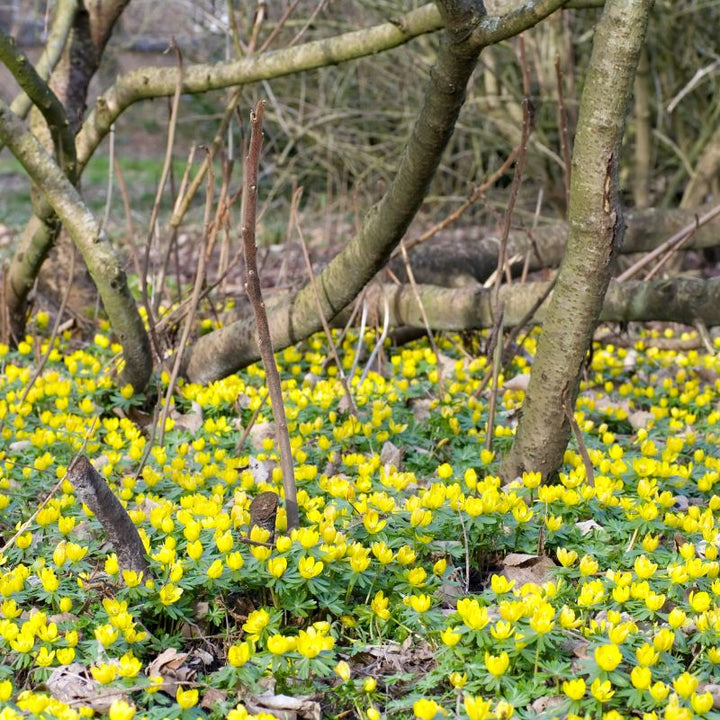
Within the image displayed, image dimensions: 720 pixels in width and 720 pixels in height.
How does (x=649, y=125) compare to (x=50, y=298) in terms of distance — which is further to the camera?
(x=649, y=125)

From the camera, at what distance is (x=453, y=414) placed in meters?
3.46

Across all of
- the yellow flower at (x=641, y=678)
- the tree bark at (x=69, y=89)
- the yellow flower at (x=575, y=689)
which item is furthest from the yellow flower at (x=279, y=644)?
the tree bark at (x=69, y=89)

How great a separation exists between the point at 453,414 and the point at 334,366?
38.3 inches

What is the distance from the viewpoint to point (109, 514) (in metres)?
2.08

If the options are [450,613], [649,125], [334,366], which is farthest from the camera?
[649,125]

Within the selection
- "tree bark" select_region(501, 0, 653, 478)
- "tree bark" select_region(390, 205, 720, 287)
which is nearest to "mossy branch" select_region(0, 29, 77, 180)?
"tree bark" select_region(390, 205, 720, 287)

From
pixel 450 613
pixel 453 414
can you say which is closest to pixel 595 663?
pixel 450 613

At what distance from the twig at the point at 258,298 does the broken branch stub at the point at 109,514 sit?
0.40 m

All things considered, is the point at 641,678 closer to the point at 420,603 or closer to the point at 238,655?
the point at 420,603

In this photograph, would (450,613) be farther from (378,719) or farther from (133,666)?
(133,666)

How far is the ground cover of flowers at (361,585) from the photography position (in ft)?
6.16

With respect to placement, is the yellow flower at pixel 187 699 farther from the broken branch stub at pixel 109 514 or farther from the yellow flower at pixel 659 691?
the yellow flower at pixel 659 691

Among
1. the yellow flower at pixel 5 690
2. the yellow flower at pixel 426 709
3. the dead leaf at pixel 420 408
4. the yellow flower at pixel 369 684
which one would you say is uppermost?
the yellow flower at pixel 5 690

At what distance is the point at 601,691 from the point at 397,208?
5.73ft
